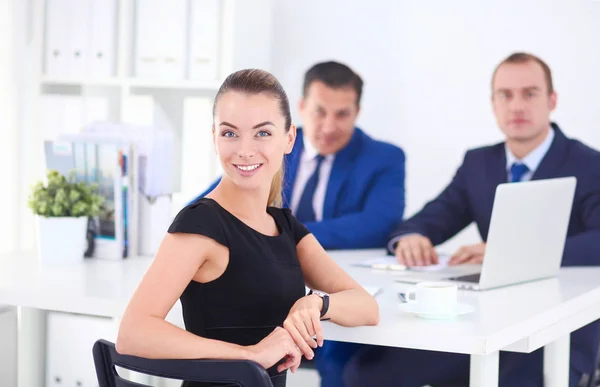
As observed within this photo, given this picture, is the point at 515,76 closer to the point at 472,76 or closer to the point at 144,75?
the point at 472,76

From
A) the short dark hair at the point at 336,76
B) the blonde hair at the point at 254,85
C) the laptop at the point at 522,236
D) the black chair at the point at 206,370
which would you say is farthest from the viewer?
the short dark hair at the point at 336,76

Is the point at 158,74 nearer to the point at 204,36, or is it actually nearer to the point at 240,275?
the point at 204,36

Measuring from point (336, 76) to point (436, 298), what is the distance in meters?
2.16

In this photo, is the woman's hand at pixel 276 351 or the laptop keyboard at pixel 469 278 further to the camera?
the laptop keyboard at pixel 469 278

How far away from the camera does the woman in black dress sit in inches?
60.1

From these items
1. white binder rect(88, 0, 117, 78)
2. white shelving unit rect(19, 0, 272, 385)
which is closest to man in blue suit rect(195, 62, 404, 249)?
white shelving unit rect(19, 0, 272, 385)

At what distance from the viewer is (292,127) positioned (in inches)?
72.5

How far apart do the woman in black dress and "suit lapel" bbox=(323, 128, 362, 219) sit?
200cm

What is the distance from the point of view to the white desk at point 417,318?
180 cm

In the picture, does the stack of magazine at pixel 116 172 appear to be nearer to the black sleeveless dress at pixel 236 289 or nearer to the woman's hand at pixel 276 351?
the black sleeveless dress at pixel 236 289

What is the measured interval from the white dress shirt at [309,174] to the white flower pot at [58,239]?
56.2 inches

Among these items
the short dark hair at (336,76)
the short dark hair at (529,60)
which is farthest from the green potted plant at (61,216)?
the short dark hair at (529,60)

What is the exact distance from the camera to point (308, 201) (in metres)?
3.89

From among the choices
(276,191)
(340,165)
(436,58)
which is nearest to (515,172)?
(436,58)
